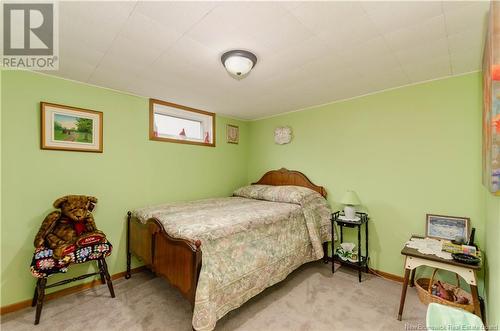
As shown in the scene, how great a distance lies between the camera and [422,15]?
1375 mm

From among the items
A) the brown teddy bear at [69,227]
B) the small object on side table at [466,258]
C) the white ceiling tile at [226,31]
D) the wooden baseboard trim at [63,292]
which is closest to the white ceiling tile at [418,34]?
the white ceiling tile at [226,31]

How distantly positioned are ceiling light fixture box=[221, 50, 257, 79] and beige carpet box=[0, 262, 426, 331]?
6.98 feet

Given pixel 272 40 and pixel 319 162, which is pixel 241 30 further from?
pixel 319 162

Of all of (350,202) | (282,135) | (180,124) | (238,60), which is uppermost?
(238,60)

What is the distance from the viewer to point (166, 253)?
1961 mm

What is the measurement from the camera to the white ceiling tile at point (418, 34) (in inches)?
57.1

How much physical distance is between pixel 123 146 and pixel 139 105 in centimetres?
58

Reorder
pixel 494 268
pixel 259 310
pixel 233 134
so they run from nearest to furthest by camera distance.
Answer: pixel 494 268
pixel 259 310
pixel 233 134

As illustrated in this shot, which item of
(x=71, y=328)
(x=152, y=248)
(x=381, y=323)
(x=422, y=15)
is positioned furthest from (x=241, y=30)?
(x=71, y=328)

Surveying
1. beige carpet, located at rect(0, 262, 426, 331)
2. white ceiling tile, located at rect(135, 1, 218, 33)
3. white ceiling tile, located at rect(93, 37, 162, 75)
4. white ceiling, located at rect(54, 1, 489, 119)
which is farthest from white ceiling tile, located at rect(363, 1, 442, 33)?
beige carpet, located at rect(0, 262, 426, 331)

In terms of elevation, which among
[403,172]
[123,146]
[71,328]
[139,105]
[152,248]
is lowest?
[71,328]
